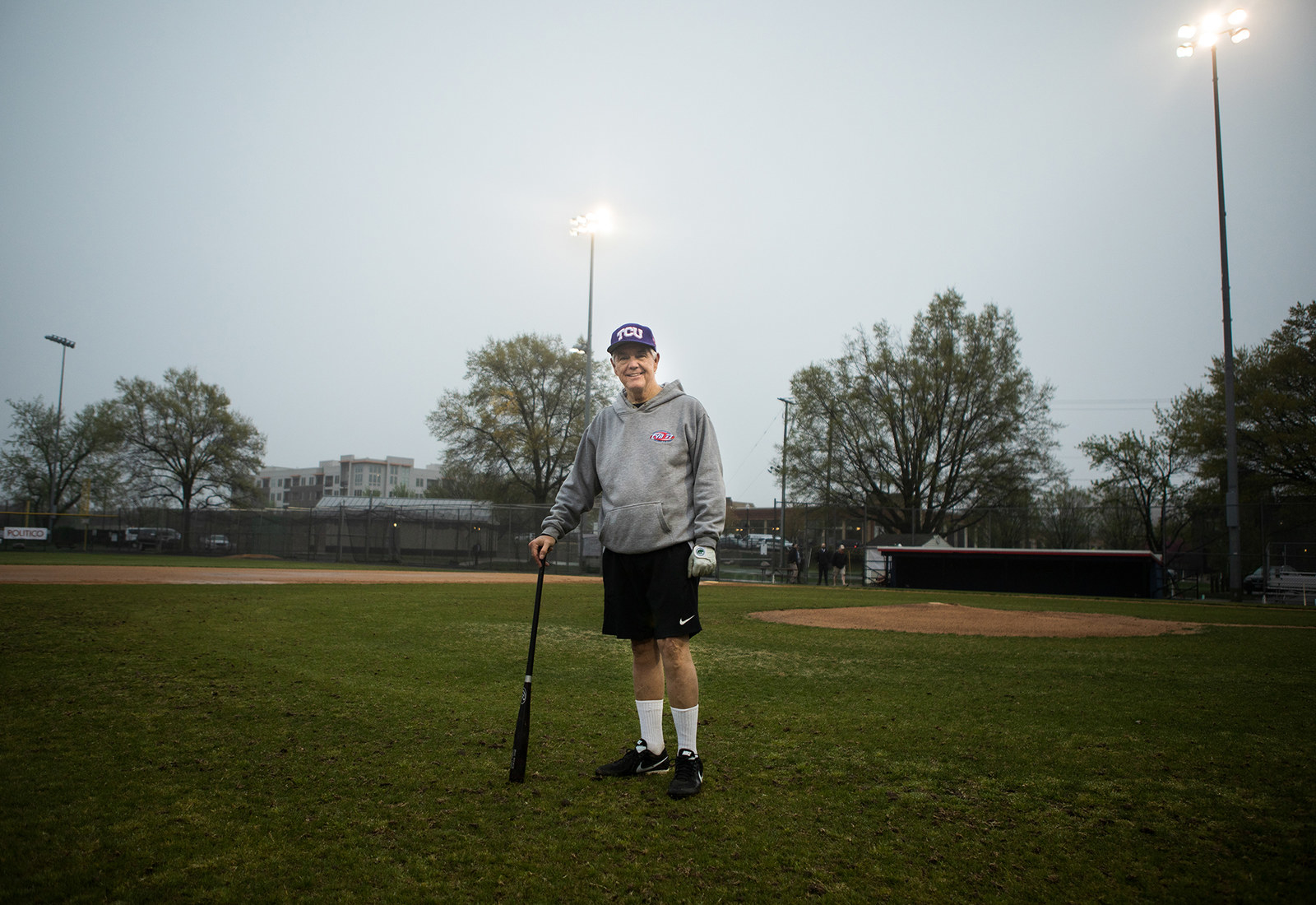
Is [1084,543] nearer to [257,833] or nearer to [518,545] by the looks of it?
[518,545]

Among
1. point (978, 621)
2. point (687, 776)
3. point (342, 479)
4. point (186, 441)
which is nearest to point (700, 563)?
point (687, 776)

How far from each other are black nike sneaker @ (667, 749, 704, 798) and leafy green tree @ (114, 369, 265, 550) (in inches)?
2035

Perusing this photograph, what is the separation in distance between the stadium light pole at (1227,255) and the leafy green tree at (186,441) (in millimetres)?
49464

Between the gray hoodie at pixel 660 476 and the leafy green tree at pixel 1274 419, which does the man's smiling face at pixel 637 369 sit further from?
the leafy green tree at pixel 1274 419

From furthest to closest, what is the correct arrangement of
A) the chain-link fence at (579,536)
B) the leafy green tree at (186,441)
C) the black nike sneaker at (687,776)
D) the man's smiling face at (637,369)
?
the leafy green tree at (186,441) → the chain-link fence at (579,536) → the man's smiling face at (637,369) → the black nike sneaker at (687,776)

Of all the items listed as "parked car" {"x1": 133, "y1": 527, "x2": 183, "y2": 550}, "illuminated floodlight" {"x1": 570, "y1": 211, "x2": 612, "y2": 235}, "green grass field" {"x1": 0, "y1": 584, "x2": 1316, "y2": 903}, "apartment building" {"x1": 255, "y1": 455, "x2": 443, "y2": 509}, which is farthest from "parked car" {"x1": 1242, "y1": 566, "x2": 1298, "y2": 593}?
"apartment building" {"x1": 255, "y1": 455, "x2": 443, "y2": 509}

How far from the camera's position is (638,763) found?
3121 millimetres

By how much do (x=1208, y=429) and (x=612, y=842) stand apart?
33.5 m

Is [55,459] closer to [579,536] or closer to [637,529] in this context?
[579,536]

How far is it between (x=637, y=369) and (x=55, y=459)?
58687 millimetres

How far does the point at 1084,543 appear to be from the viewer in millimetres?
25328

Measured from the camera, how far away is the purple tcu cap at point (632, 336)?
3.44 meters

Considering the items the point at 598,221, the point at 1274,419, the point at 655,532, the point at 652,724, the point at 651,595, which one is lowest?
the point at 652,724

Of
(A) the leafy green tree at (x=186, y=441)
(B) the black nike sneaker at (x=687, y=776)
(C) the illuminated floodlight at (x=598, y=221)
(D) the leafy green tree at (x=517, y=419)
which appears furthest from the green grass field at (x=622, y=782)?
(A) the leafy green tree at (x=186, y=441)
